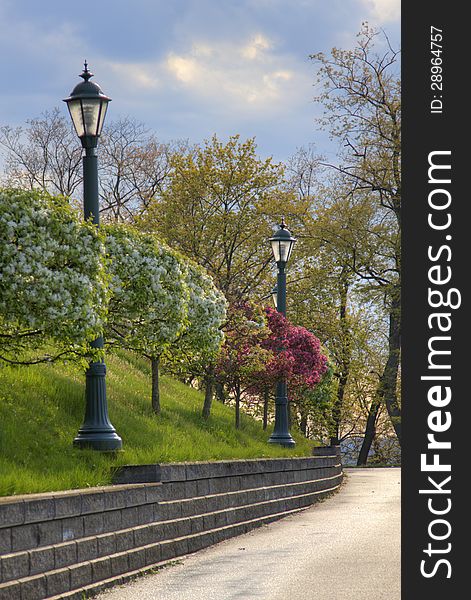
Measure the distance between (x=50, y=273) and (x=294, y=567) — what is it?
422 cm

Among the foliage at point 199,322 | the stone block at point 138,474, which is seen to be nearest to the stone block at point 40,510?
the stone block at point 138,474

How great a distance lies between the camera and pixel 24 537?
930 cm

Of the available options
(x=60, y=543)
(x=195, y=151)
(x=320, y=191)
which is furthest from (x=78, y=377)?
(x=320, y=191)

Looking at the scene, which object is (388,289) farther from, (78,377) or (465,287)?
(465,287)

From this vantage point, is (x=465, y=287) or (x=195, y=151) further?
(x=195, y=151)

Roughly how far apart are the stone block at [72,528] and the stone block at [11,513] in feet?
2.82

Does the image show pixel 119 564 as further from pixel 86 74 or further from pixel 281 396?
pixel 281 396

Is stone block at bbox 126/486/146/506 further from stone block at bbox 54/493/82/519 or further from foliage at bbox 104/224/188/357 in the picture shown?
foliage at bbox 104/224/188/357

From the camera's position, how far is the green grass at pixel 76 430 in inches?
469

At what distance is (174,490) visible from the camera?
13289 mm

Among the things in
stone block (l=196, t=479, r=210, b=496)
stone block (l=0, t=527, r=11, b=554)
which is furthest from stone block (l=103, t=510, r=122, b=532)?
stone block (l=196, t=479, r=210, b=496)

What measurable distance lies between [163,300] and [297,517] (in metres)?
4.85

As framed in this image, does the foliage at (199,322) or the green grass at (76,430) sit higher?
the foliage at (199,322)

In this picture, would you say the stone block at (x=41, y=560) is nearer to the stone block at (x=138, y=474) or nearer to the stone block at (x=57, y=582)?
the stone block at (x=57, y=582)
